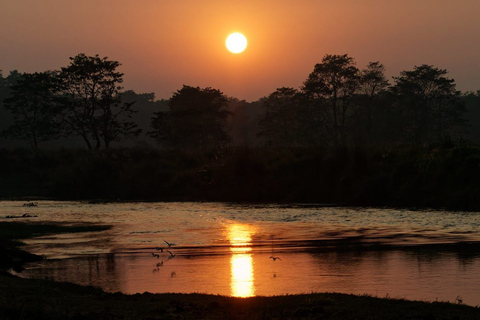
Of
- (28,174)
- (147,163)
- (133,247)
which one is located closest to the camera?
(133,247)

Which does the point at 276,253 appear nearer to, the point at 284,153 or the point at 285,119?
the point at 284,153

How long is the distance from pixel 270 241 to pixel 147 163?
37.8 metres

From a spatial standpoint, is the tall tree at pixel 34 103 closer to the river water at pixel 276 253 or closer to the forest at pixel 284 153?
the forest at pixel 284 153

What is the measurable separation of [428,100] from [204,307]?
106 meters

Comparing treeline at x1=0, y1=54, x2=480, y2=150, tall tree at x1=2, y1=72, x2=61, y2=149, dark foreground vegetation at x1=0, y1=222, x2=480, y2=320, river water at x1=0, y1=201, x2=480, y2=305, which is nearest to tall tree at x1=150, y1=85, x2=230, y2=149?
treeline at x1=0, y1=54, x2=480, y2=150

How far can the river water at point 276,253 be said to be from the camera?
58.0 feet

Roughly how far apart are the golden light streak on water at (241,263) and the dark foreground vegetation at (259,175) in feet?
49.4

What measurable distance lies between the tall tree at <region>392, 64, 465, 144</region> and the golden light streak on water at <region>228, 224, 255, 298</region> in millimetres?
83326

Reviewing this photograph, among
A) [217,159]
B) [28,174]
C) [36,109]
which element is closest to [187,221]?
[217,159]

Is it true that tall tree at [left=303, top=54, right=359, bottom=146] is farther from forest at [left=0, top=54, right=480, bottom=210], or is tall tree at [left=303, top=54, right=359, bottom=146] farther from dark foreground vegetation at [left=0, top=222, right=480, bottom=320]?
dark foreground vegetation at [left=0, top=222, right=480, bottom=320]

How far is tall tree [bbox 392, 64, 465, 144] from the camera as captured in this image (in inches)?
4377

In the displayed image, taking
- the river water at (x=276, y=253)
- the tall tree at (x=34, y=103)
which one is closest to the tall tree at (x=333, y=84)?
the tall tree at (x=34, y=103)

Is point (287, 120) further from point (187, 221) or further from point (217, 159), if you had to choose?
point (187, 221)

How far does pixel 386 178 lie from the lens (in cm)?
4688
